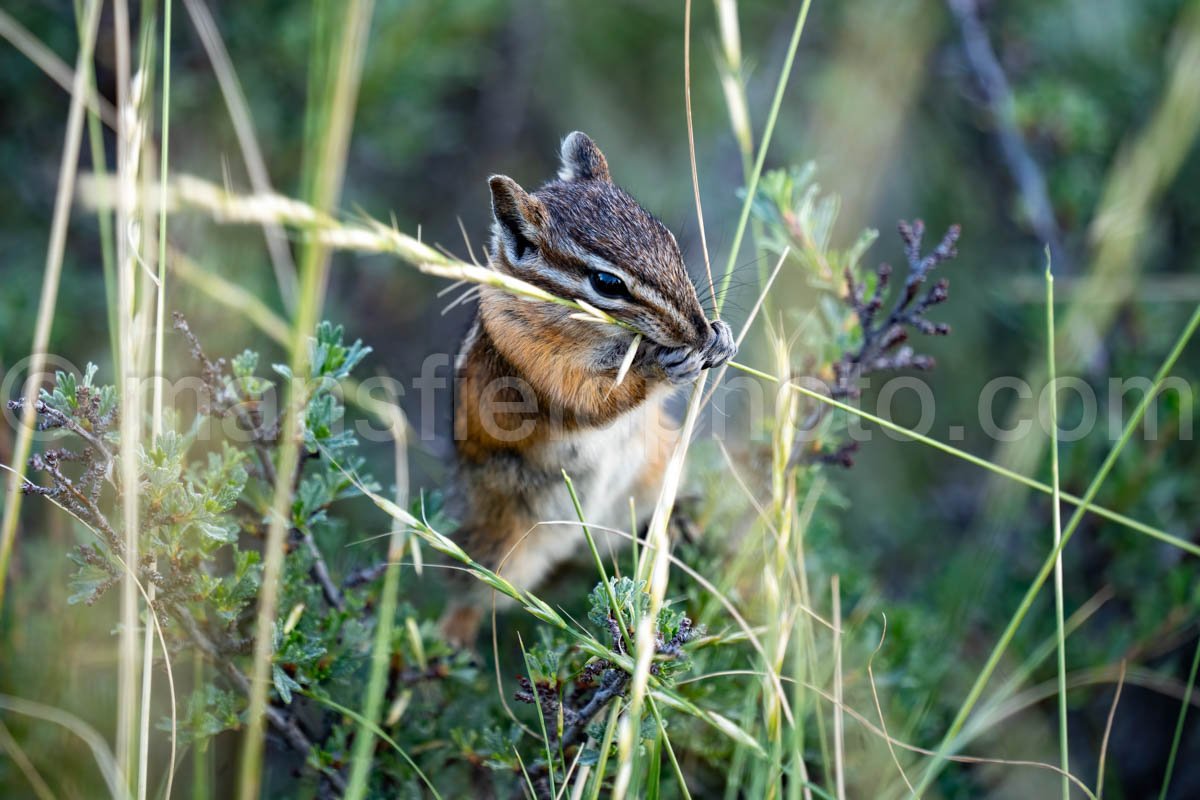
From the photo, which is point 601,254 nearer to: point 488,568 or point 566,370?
point 566,370

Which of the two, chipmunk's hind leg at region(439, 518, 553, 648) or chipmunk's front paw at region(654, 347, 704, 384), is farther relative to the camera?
chipmunk's hind leg at region(439, 518, 553, 648)

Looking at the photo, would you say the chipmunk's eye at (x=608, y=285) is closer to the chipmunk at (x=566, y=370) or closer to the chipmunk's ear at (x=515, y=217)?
the chipmunk at (x=566, y=370)

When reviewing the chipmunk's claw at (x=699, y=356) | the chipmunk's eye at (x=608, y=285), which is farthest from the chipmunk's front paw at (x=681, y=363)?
the chipmunk's eye at (x=608, y=285)

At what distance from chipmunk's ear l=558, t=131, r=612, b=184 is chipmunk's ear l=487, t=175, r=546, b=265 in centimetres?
31

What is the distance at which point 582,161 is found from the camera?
2494 mm

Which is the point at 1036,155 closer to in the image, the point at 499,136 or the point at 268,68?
the point at 499,136

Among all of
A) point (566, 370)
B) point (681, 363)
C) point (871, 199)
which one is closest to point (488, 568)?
point (566, 370)

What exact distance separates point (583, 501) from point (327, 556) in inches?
27.4

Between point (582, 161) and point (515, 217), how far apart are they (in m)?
0.39

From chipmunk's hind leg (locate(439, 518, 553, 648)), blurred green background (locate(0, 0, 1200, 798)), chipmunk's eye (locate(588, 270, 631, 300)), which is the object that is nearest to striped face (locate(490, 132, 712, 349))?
chipmunk's eye (locate(588, 270, 631, 300))

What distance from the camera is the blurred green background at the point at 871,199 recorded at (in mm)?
2752

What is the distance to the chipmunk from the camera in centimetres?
205

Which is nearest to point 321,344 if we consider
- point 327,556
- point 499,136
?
point 327,556

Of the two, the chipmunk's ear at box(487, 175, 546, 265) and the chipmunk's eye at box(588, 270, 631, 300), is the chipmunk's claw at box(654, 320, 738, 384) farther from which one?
the chipmunk's ear at box(487, 175, 546, 265)
